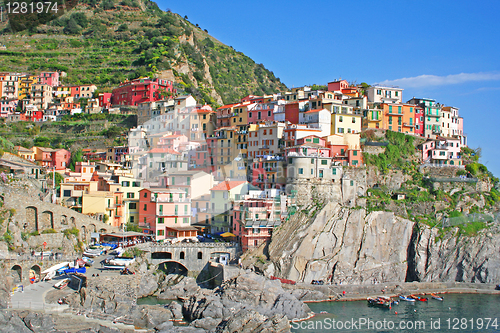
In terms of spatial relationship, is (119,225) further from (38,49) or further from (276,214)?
(38,49)

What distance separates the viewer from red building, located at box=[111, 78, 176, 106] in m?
93.6

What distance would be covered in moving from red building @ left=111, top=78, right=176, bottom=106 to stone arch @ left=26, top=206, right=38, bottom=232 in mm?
44597

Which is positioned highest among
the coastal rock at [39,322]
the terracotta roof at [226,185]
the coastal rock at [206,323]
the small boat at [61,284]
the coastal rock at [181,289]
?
the terracotta roof at [226,185]

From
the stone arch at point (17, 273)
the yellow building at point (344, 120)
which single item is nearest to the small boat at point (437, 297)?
the yellow building at point (344, 120)

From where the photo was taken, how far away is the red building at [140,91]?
93.6 metres

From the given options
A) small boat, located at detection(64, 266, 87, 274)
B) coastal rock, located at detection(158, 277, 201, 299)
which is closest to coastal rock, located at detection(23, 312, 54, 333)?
small boat, located at detection(64, 266, 87, 274)

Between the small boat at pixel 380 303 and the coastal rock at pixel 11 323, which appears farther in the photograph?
the small boat at pixel 380 303

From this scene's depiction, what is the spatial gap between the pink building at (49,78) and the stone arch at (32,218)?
5980 centimetres

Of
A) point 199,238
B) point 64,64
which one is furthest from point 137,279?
point 64,64

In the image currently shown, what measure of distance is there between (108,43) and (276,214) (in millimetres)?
85421

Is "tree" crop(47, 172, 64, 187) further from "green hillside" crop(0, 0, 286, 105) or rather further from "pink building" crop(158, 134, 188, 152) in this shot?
"green hillside" crop(0, 0, 286, 105)

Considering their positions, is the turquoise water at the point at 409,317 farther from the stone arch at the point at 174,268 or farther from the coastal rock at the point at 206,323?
the stone arch at the point at 174,268

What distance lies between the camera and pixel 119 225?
60906 mm

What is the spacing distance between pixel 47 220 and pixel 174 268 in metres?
12.8
